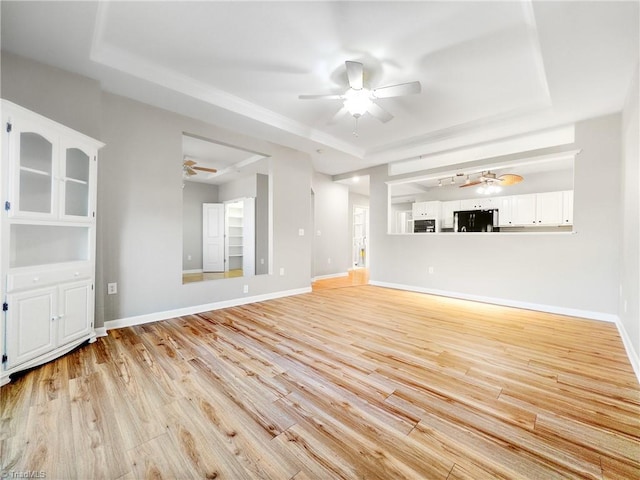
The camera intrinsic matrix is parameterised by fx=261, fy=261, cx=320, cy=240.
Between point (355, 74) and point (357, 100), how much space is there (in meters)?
0.41

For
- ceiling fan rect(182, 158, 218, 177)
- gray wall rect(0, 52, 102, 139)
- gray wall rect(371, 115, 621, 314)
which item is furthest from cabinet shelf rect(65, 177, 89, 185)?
gray wall rect(371, 115, 621, 314)

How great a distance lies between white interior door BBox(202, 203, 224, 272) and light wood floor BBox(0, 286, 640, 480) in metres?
4.84

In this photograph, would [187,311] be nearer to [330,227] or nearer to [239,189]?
[330,227]

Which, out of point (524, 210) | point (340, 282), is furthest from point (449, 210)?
point (340, 282)

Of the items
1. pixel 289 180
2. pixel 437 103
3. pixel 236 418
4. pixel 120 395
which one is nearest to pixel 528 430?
pixel 236 418

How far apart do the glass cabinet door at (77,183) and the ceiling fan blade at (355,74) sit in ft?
8.54

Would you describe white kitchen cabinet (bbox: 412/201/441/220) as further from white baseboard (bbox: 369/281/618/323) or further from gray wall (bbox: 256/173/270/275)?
gray wall (bbox: 256/173/270/275)

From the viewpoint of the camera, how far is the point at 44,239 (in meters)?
2.41

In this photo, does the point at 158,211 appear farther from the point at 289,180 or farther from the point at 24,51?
the point at 289,180

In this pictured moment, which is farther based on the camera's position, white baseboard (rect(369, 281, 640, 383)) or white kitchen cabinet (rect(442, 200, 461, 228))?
white kitchen cabinet (rect(442, 200, 461, 228))

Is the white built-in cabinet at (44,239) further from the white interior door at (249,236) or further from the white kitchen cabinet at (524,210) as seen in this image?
the white kitchen cabinet at (524,210)

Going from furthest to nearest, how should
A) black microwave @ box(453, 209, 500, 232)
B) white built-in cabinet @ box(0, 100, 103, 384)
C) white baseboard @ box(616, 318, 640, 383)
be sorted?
black microwave @ box(453, 209, 500, 232), white baseboard @ box(616, 318, 640, 383), white built-in cabinet @ box(0, 100, 103, 384)

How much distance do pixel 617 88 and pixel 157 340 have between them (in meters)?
5.38

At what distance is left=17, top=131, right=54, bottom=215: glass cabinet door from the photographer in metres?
2.21
